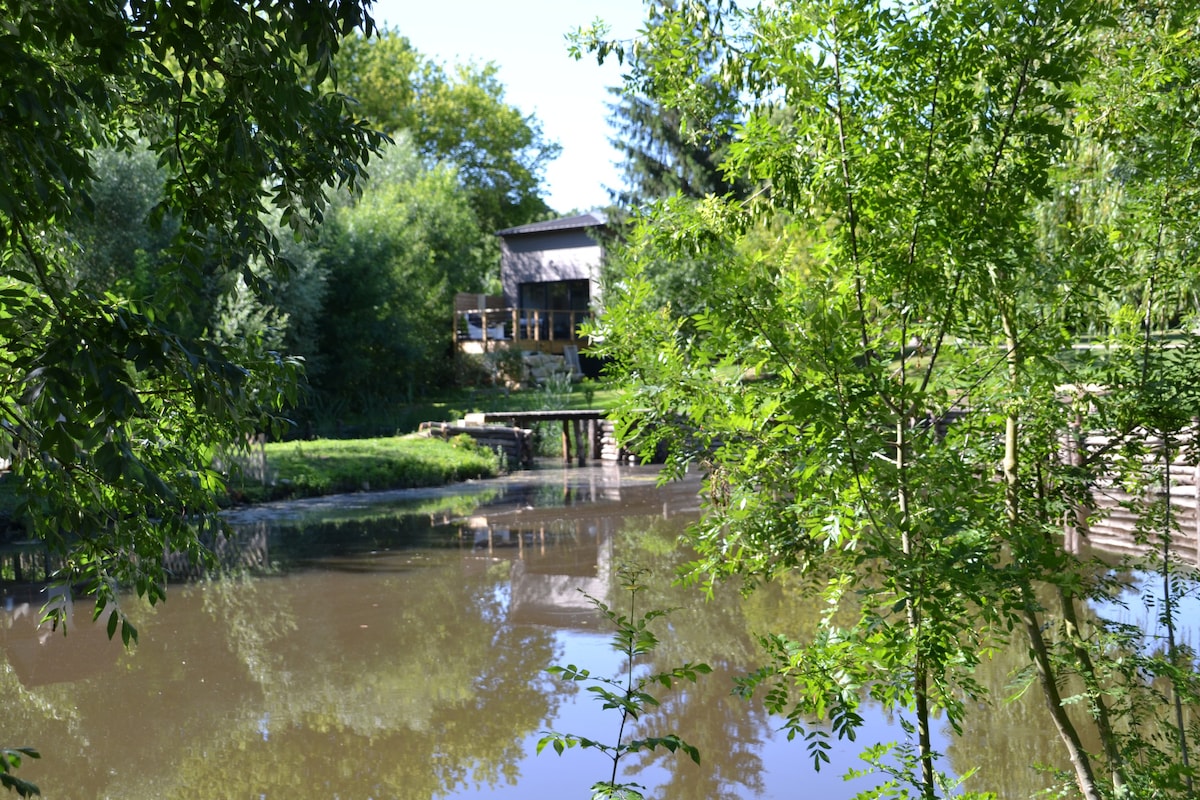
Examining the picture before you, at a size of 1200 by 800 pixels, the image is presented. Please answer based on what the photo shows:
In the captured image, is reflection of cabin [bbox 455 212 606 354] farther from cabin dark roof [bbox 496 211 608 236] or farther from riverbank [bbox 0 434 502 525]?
riverbank [bbox 0 434 502 525]

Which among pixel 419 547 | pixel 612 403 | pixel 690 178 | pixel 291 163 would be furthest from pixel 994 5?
pixel 690 178

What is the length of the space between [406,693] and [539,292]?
3410cm

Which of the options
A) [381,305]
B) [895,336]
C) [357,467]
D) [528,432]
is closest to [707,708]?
[895,336]

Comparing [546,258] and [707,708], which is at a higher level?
[546,258]

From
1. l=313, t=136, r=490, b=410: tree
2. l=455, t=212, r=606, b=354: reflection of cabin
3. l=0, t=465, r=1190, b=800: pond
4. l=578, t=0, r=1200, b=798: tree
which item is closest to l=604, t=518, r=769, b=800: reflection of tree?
l=0, t=465, r=1190, b=800: pond

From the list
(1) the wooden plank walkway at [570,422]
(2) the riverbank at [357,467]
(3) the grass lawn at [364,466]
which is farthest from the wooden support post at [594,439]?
(3) the grass lawn at [364,466]

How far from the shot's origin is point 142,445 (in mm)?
3793

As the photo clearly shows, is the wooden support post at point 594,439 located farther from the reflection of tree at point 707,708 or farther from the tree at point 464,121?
the tree at point 464,121

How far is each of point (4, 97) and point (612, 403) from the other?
71.3 inches

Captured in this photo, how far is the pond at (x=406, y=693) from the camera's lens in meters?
6.32

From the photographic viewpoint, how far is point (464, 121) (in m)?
48.8

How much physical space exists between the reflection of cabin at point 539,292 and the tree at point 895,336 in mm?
30160

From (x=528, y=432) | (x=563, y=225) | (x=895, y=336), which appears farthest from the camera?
(x=563, y=225)

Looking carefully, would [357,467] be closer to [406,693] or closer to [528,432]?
[528,432]
